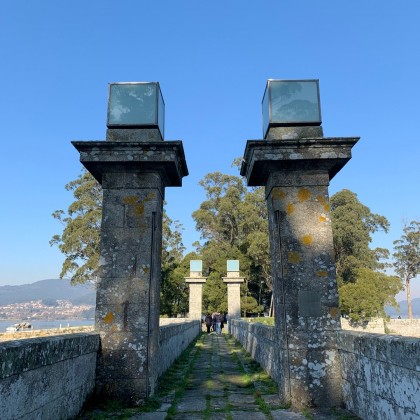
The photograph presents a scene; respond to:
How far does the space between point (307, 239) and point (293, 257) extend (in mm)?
285

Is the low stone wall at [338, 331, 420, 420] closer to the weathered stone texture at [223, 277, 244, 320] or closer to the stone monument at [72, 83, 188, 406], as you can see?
the stone monument at [72, 83, 188, 406]

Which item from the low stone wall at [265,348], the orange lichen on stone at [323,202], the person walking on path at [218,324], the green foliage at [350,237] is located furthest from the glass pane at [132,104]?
the green foliage at [350,237]

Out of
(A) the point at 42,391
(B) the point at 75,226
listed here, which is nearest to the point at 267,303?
(B) the point at 75,226

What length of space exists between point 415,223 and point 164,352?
37.7 m

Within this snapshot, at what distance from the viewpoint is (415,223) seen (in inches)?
1465

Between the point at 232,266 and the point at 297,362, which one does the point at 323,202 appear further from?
the point at 232,266

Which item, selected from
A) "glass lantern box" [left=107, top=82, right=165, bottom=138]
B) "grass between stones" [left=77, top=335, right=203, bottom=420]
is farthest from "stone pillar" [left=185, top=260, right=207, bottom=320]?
"glass lantern box" [left=107, top=82, right=165, bottom=138]

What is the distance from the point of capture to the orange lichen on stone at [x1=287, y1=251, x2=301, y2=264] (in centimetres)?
447

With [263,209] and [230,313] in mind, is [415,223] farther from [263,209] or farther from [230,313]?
[230,313]

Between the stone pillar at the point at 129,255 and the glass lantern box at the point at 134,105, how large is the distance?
0.11m

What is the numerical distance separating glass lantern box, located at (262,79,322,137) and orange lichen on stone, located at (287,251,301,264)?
167 cm

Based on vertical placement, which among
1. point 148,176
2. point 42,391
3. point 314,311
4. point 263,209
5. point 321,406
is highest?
point 263,209

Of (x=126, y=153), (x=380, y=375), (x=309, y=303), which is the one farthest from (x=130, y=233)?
(x=380, y=375)

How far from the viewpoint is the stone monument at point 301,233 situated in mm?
4172
